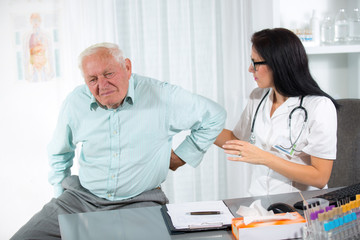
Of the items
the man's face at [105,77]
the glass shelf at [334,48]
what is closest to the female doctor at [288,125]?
the man's face at [105,77]

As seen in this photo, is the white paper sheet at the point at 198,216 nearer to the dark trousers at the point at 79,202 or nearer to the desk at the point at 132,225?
the desk at the point at 132,225

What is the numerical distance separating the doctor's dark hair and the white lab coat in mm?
54

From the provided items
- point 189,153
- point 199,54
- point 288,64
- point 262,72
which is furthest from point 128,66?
point 199,54

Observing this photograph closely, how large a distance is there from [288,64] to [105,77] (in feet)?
2.84

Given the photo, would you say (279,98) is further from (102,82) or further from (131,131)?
(102,82)

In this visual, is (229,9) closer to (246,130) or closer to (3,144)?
(246,130)

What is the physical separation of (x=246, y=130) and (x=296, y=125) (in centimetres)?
34

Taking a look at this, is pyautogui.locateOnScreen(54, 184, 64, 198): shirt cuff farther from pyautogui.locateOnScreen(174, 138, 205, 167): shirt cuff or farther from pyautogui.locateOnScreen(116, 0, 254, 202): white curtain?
pyautogui.locateOnScreen(116, 0, 254, 202): white curtain

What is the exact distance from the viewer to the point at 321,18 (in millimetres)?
3094

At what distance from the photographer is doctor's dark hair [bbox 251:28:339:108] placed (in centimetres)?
204

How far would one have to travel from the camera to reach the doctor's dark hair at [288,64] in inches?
80.2

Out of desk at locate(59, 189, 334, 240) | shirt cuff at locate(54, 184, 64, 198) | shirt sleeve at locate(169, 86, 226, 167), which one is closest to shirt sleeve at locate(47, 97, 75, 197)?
shirt cuff at locate(54, 184, 64, 198)

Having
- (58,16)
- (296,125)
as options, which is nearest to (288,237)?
(296,125)

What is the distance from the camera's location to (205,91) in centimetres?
325
